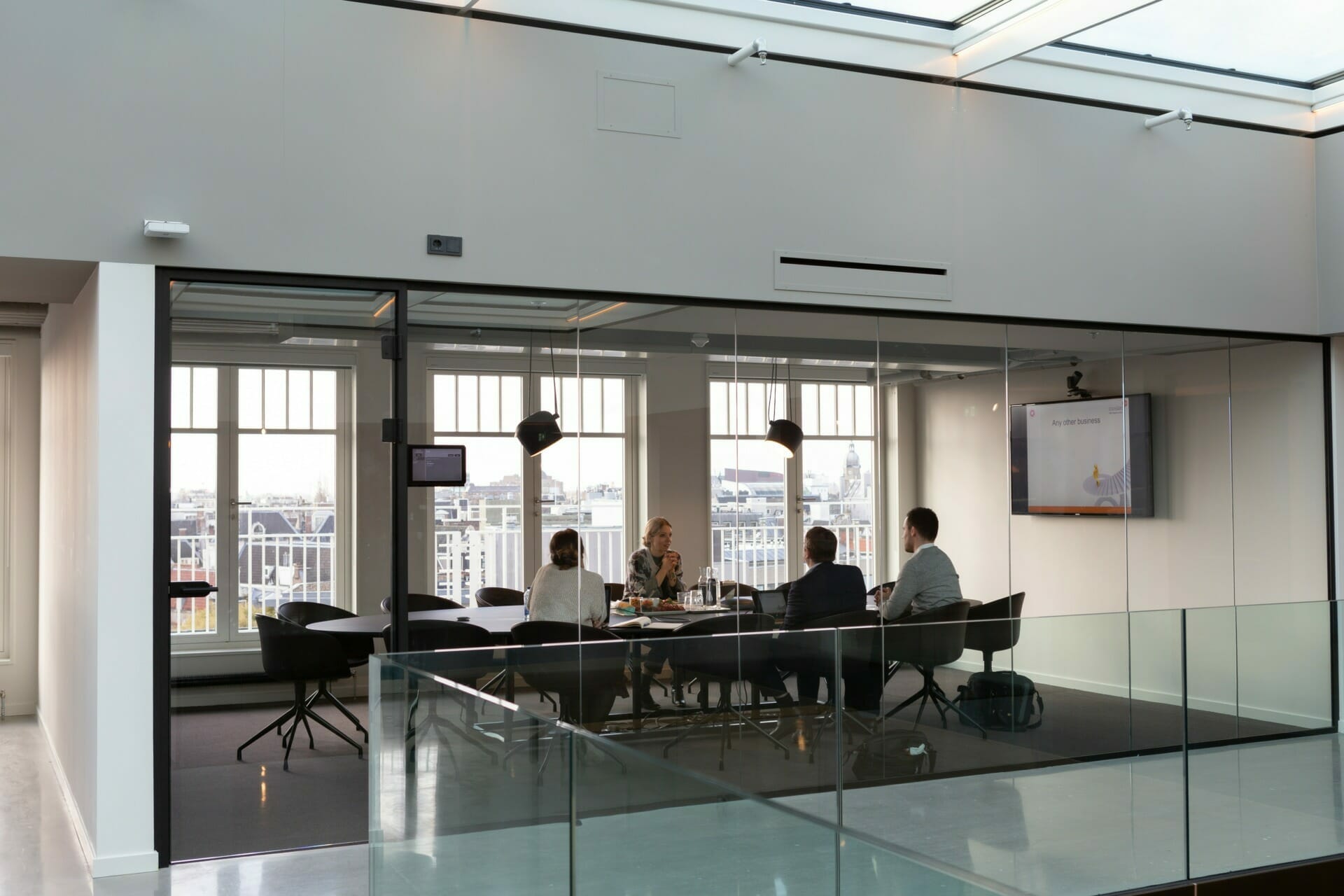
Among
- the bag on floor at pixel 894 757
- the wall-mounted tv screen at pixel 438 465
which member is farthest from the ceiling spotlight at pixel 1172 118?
the wall-mounted tv screen at pixel 438 465

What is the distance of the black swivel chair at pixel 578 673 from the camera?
4.68m

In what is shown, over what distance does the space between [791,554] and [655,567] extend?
78cm

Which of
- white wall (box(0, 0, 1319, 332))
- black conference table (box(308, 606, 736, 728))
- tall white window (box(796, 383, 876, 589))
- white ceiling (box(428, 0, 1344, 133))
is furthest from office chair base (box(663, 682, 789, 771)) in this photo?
white ceiling (box(428, 0, 1344, 133))

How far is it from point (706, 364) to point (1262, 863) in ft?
11.1

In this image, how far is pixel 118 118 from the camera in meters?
5.11

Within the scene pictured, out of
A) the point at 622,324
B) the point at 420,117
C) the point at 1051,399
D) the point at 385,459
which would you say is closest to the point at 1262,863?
the point at 1051,399

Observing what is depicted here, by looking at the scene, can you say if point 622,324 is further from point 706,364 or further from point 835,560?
point 835,560

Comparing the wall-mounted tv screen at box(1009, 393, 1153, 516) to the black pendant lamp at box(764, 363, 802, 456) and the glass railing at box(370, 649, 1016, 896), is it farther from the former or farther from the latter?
the glass railing at box(370, 649, 1016, 896)

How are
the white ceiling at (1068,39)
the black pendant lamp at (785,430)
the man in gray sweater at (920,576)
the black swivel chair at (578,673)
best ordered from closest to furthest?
the black swivel chair at (578,673), the white ceiling at (1068,39), the black pendant lamp at (785,430), the man in gray sweater at (920,576)

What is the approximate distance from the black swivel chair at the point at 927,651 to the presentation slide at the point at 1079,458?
261 cm

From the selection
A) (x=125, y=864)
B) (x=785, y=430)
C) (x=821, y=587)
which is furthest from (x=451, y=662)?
(x=821, y=587)

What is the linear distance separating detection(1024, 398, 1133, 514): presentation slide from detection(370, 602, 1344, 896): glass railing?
179 centimetres

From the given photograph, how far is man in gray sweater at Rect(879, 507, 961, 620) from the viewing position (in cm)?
679

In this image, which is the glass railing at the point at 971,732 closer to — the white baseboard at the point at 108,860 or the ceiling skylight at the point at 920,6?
the white baseboard at the point at 108,860
